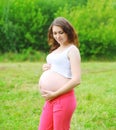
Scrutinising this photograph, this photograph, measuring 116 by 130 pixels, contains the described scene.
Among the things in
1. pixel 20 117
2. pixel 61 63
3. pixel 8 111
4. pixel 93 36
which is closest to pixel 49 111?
pixel 61 63

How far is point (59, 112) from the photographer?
3287mm

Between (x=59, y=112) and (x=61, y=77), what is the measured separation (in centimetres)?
28

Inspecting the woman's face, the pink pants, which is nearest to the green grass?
the pink pants

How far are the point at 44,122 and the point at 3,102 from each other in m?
4.08

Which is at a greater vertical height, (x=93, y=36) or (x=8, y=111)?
(x=8, y=111)

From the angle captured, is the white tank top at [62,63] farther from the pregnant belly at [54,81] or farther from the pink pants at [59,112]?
the pink pants at [59,112]

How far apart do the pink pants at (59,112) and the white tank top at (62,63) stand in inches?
6.6

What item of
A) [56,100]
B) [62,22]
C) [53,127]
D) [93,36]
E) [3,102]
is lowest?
[93,36]

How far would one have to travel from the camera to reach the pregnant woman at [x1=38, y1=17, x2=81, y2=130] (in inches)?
129

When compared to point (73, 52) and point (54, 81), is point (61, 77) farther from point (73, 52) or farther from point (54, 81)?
point (73, 52)

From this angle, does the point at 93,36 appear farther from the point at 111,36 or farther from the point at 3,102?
the point at 3,102

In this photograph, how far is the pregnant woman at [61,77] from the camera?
3268 millimetres

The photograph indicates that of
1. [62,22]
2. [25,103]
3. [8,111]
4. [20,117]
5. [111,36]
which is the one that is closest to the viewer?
[62,22]

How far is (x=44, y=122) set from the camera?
3.42m
